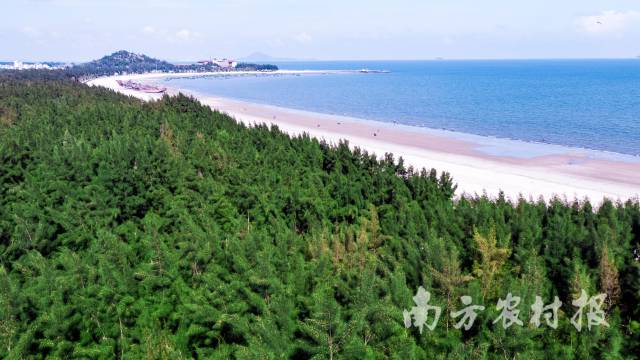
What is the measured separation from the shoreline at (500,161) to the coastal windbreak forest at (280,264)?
6.74m

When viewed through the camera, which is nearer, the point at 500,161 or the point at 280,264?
the point at 280,264

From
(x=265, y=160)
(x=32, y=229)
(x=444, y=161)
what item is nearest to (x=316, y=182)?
(x=265, y=160)

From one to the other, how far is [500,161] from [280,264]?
39503 millimetres

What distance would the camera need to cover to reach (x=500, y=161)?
4991 centimetres

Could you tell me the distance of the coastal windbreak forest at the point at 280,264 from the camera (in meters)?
11.9

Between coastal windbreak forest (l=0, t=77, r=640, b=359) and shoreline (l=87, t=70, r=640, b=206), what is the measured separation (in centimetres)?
674

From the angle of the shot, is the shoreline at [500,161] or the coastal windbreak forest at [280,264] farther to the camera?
the shoreline at [500,161]

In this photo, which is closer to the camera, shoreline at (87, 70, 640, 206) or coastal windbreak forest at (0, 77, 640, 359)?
coastal windbreak forest at (0, 77, 640, 359)

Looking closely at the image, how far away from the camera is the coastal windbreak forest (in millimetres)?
11883

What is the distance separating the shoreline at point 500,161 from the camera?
37844mm

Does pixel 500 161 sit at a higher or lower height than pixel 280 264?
lower

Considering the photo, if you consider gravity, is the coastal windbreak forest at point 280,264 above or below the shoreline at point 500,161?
above

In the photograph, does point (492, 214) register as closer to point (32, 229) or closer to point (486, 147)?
point (32, 229)

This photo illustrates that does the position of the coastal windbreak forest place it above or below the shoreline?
above
